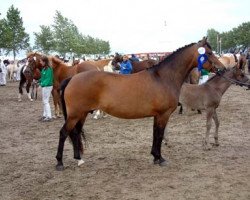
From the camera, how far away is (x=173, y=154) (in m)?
7.69

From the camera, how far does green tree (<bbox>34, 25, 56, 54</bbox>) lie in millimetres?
58375

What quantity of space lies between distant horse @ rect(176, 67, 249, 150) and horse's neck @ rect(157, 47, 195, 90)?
1.24m

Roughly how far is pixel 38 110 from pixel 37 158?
7.69m

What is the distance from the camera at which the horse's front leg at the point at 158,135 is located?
6.73m

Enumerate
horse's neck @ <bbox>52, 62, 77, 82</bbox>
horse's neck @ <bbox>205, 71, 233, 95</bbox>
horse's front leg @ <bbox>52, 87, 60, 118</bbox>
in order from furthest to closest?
horse's front leg @ <bbox>52, 87, 60, 118</bbox>, horse's neck @ <bbox>52, 62, 77, 82</bbox>, horse's neck @ <bbox>205, 71, 233, 95</bbox>

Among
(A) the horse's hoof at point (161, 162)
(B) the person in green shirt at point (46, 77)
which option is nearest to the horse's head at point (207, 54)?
(A) the horse's hoof at point (161, 162)

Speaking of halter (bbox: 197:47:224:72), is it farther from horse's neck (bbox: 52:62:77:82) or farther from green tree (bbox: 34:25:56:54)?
green tree (bbox: 34:25:56:54)

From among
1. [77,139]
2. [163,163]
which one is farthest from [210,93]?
[77,139]

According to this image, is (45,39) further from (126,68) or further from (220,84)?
(220,84)

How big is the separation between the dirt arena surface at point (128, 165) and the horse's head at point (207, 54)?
1.84m

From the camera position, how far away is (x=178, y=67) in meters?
7.03

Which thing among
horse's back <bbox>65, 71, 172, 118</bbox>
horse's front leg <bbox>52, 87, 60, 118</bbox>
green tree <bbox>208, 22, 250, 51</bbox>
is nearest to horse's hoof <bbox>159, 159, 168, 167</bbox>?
horse's back <bbox>65, 71, 172, 118</bbox>

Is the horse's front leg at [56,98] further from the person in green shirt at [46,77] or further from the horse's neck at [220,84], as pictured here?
the horse's neck at [220,84]

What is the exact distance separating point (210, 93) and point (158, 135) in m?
2.29
